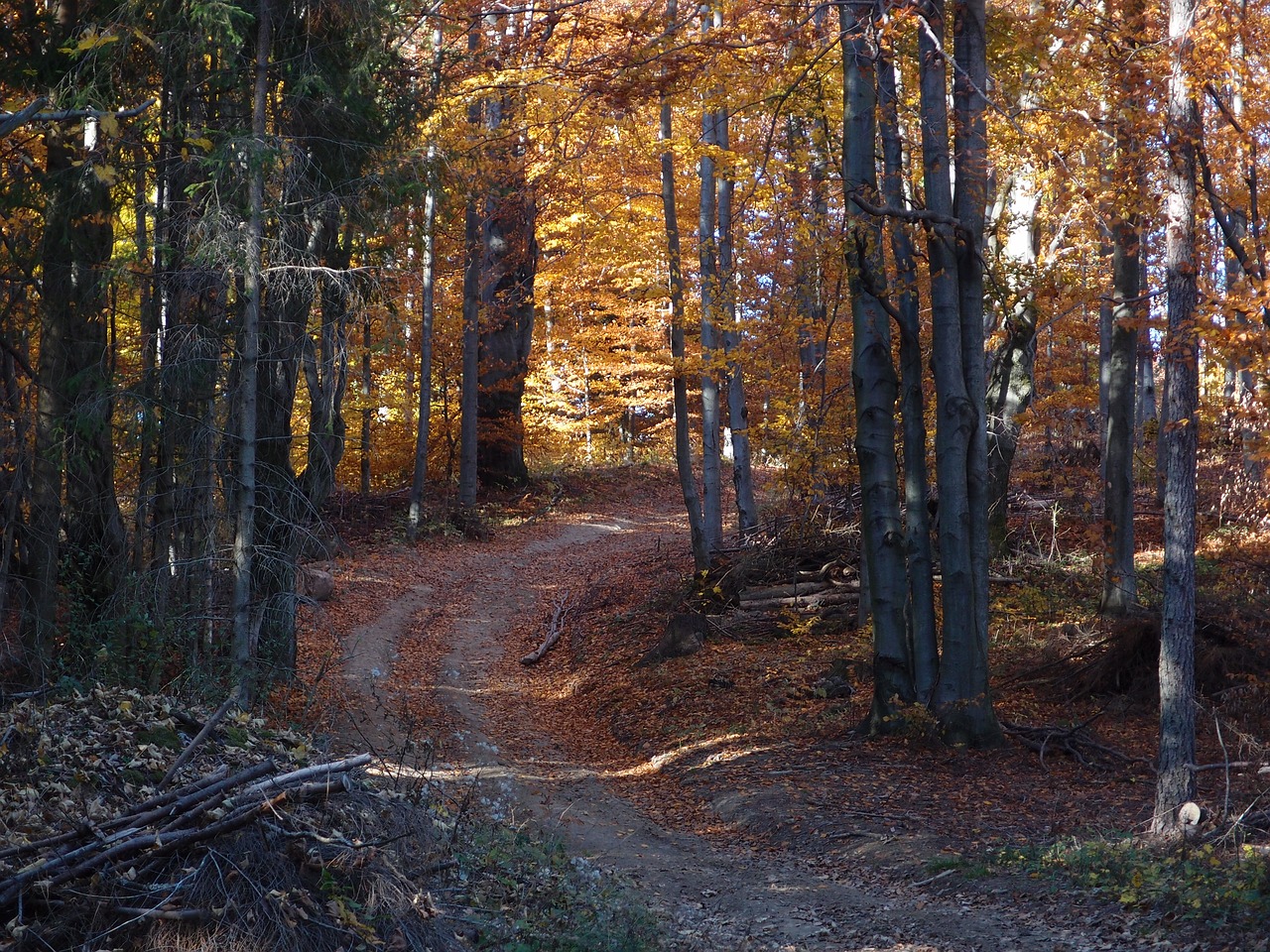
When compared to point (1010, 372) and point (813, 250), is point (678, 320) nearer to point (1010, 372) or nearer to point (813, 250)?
point (813, 250)

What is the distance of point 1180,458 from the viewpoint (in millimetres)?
7352

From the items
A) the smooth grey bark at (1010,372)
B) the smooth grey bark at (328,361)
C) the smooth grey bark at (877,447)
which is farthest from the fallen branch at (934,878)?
the smooth grey bark at (1010,372)

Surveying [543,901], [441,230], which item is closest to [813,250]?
[441,230]

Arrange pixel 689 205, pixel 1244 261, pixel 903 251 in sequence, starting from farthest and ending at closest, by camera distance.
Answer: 1. pixel 689 205
2. pixel 903 251
3. pixel 1244 261

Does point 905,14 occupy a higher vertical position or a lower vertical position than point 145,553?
higher

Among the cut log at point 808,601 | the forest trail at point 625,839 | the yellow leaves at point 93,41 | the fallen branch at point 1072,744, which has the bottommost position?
the forest trail at point 625,839

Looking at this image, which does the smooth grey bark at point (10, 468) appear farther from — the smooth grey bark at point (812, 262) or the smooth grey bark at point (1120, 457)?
the smooth grey bark at point (1120, 457)

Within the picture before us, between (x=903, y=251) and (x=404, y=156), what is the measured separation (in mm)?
5308

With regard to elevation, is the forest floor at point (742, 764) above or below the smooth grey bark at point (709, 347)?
below

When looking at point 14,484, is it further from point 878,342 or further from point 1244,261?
point 1244,261

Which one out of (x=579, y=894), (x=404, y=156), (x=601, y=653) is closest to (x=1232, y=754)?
(x=579, y=894)

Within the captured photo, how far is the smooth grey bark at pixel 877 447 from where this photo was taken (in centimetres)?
1019

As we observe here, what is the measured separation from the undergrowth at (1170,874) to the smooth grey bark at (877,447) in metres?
3.13

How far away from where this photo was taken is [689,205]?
23.0m
